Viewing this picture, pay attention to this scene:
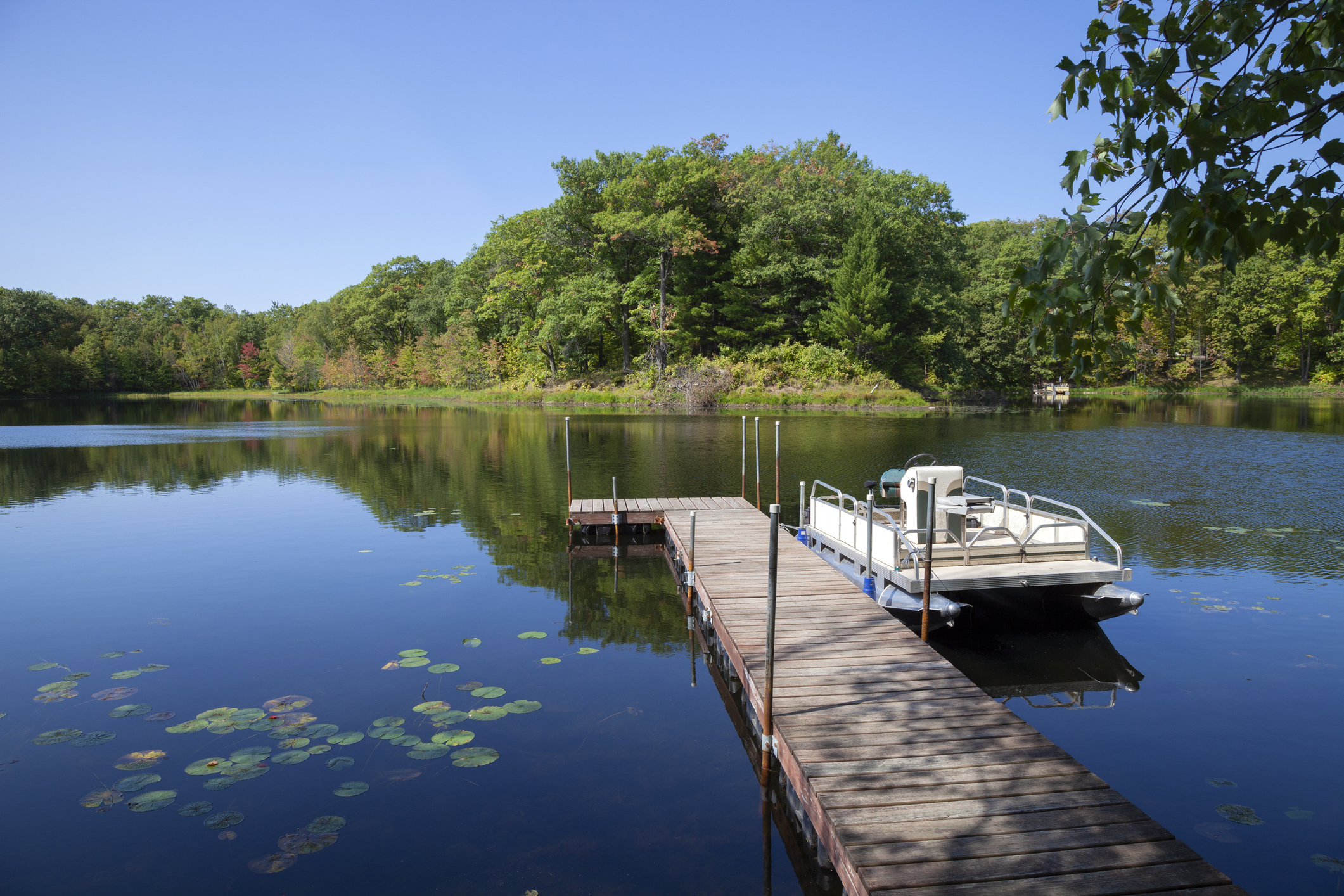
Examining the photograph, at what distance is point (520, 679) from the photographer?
8781 millimetres

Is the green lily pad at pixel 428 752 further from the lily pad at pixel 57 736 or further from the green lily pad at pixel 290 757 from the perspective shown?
the lily pad at pixel 57 736

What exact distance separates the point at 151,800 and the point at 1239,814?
8.49 m

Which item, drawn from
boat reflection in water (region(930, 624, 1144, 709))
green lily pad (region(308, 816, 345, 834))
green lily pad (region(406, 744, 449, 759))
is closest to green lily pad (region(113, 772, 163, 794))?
green lily pad (region(308, 816, 345, 834))

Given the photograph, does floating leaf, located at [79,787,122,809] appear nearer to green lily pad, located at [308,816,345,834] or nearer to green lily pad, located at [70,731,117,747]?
green lily pad, located at [70,731,117,747]

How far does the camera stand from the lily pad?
7172 mm

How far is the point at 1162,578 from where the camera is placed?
12195 millimetres

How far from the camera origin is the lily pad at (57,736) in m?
7.17

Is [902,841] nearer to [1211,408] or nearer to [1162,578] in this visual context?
[1162,578]

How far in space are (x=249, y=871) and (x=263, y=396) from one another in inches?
3937

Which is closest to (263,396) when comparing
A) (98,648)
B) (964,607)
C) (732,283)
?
(732,283)

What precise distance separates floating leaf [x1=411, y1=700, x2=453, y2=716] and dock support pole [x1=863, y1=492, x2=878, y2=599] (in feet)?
17.6

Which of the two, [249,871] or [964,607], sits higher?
[964,607]

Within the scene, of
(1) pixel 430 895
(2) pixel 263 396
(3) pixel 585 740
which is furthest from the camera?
(2) pixel 263 396

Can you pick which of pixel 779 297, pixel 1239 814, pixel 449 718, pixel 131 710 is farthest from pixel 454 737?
pixel 779 297
